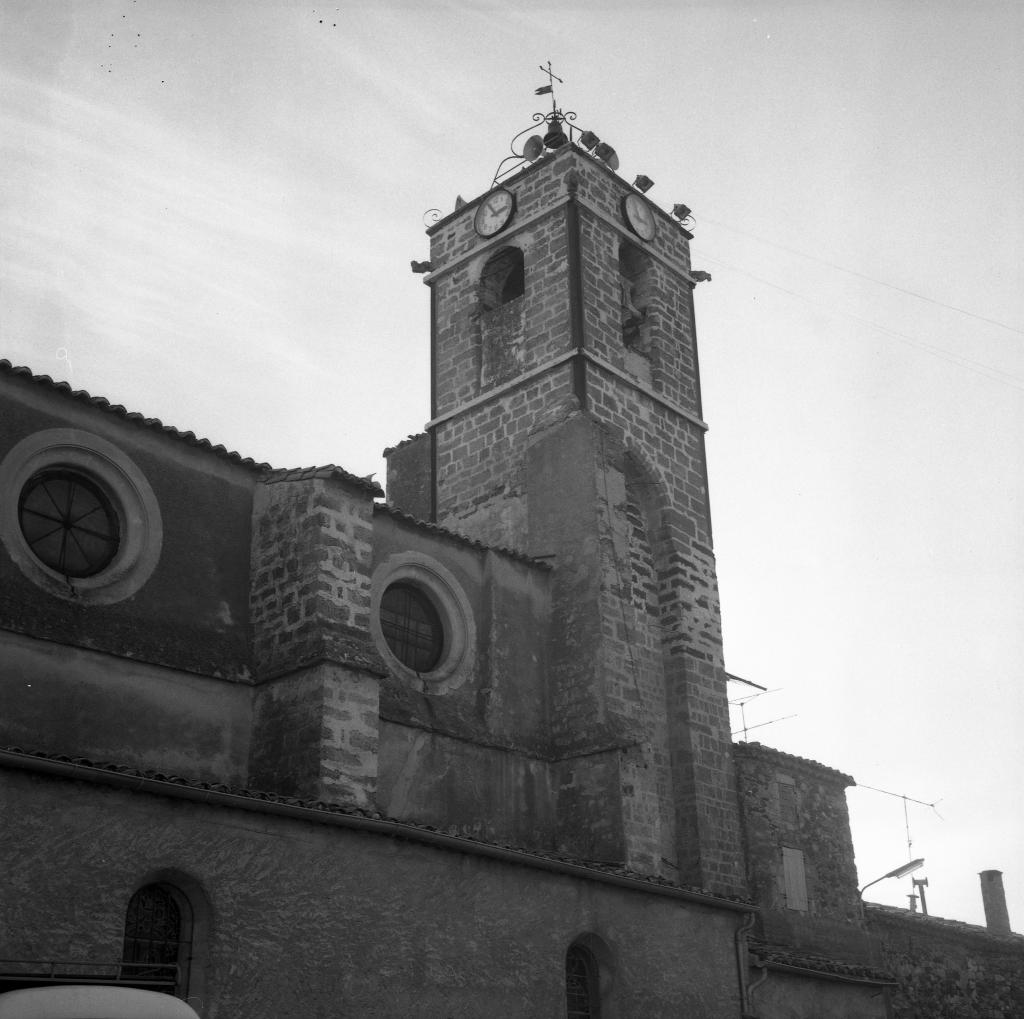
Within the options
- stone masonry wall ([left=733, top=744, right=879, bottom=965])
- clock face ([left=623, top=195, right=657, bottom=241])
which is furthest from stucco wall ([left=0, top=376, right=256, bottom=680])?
clock face ([left=623, top=195, right=657, bottom=241])

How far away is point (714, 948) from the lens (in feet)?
46.1

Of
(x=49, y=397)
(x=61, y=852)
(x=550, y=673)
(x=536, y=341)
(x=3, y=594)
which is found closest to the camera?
(x=61, y=852)

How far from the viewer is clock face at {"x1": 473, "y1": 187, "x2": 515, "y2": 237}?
854 inches

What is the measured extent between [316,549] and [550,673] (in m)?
4.64

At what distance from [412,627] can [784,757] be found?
285 inches

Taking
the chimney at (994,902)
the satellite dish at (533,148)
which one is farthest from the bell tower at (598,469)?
the chimney at (994,902)

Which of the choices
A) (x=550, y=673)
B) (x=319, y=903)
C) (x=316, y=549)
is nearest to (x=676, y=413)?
(x=550, y=673)

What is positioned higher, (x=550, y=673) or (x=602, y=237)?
(x=602, y=237)

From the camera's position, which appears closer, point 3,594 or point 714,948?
point 3,594

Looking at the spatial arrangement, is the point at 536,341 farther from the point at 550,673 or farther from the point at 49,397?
the point at 49,397

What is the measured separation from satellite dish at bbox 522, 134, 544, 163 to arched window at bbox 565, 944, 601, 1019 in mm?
13652

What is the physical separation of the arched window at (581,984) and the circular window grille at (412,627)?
4410 mm

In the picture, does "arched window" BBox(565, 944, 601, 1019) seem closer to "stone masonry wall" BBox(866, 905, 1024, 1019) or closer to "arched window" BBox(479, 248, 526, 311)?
"stone masonry wall" BBox(866, 905, 1024, 1019)

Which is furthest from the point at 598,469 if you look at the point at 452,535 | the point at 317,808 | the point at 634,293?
the point at 317,808
